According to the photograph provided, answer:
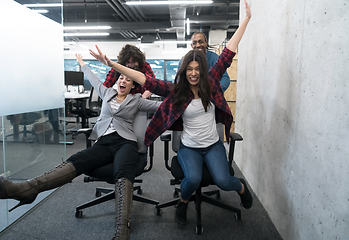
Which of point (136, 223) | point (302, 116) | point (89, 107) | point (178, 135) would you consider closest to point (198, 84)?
point (178, 135)

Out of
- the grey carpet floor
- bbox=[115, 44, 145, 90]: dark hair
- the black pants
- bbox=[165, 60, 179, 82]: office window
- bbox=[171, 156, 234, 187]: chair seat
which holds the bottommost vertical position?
the grey carpet floor

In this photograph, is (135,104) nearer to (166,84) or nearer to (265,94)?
(166,84)

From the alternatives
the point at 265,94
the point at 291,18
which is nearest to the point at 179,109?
the point at 265,94

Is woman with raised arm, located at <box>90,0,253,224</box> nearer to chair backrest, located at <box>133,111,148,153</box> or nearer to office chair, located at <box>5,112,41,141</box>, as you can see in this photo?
chair backrest, located at <box>133,111,148,153</box>

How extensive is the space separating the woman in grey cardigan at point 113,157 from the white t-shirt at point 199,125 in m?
0.35

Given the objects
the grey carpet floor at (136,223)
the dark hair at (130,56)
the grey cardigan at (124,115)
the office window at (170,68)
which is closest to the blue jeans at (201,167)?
the grey carpet floor at (136,223)

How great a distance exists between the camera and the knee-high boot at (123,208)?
1252mm

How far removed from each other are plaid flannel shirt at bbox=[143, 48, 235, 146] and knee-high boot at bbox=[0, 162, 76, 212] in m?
0.58

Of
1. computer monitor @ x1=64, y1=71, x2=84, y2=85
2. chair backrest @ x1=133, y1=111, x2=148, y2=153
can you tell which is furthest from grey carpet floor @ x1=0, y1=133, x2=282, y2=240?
computer monitor @ x1=64, y1=71, x2=84, y2=85

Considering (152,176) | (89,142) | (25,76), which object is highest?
(25,76)

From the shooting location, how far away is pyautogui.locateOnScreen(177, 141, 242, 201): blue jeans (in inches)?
58.5

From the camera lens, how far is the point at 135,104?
186 centimetres

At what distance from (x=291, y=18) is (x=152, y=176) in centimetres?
203

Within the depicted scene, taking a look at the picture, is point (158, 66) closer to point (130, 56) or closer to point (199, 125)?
point (130, 56)
